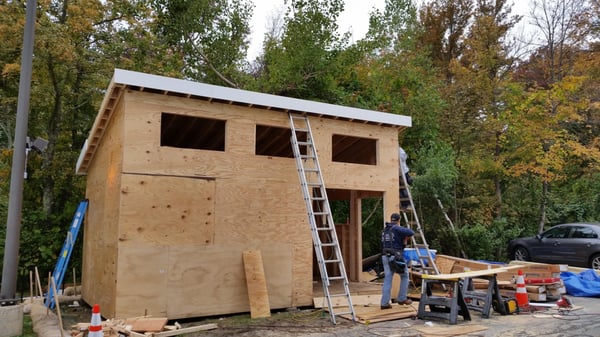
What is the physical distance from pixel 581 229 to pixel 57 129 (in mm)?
16754

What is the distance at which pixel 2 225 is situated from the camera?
44.3ft

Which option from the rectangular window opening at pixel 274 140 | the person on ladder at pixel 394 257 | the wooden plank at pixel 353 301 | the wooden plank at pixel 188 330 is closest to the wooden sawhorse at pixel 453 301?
the person on ladder at pixel 394 257

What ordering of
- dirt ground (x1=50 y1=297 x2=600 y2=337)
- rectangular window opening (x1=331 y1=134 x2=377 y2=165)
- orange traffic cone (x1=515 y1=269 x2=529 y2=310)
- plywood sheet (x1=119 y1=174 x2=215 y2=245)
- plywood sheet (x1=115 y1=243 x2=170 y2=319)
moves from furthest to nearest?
rectangular window opening (x1=331 y1=134 x2=377 y2=165), orange traffic cone (x1=515 y1=269 x2=529 y2=310), plywood sheet (x1=119 y1=174 x2=215 y2=245), plywood sheet (x1=115 y1=243 x2=170 y2=319), dirt ground (x1=50 y1=297 x2=600 y2=337)

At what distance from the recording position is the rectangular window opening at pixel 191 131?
905 cm

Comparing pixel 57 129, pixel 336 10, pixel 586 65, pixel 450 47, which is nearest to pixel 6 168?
pixel 57 129

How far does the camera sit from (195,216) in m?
7.72

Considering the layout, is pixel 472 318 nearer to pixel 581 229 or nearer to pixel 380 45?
pixel 581 229

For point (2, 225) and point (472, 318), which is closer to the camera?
point (472, 318)

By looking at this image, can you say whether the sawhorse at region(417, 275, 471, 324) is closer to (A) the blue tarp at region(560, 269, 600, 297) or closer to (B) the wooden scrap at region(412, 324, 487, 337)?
(B) the wooden scrap at region(412, 324, 487, 337)

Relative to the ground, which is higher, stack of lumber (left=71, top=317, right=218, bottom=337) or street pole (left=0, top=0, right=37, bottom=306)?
street pole (left=0, top=0, right=37, bottom=306)

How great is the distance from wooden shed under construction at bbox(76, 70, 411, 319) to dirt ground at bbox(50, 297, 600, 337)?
0.59 metres

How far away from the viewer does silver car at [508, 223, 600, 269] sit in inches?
492

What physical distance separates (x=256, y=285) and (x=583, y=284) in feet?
25.4

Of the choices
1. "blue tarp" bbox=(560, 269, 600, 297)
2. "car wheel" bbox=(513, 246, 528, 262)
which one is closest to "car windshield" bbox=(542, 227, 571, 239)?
"car wheel" bbox=(513, 246, 528, 262)
